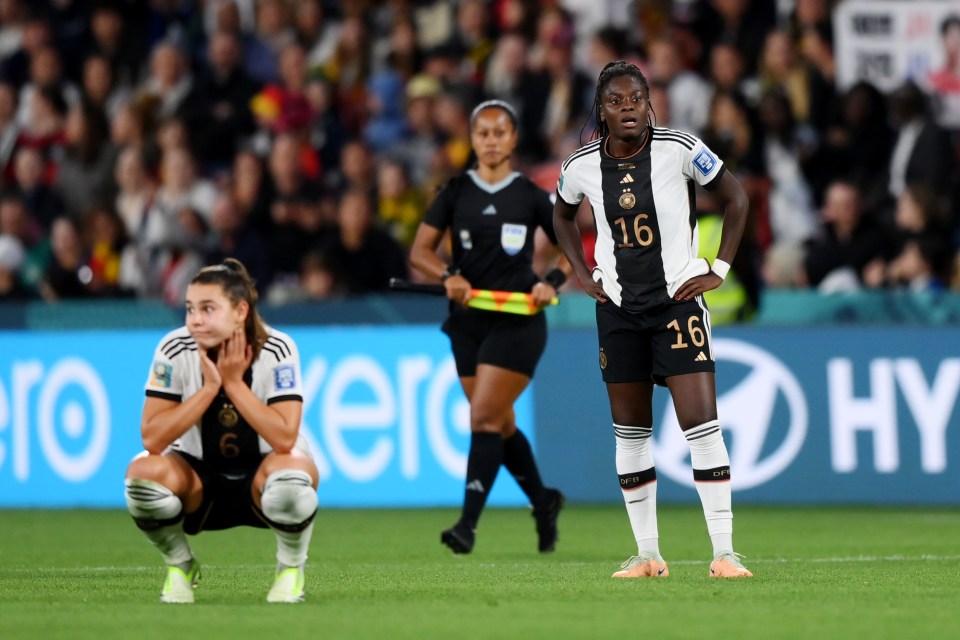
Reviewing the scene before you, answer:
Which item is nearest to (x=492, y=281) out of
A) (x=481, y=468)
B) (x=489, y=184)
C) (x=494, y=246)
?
(x=494, y=246)

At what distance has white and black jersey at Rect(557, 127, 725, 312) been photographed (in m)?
7.10

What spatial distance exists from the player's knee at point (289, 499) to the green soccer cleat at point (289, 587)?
266 millimetres

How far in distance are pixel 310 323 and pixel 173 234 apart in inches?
105

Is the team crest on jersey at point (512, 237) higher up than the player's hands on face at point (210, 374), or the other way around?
the team crest on jersey at point (512, 237)

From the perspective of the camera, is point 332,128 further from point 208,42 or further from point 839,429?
point 839,429

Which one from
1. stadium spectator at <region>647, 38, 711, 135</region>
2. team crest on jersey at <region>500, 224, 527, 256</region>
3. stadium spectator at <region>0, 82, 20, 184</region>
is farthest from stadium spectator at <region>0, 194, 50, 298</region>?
team crest on jersey at <region>500, 224, 527, 256</region>

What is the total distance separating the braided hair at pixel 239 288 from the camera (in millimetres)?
6137

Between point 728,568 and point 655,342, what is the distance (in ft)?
3.20

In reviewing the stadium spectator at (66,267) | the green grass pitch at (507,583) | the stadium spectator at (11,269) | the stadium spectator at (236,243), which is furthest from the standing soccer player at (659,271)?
the stadium spectator at (11,269)

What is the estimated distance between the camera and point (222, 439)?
632 cm

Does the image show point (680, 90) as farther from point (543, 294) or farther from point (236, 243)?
point (543, 294)

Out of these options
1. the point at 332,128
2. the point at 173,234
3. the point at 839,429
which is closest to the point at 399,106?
the point at 332,128

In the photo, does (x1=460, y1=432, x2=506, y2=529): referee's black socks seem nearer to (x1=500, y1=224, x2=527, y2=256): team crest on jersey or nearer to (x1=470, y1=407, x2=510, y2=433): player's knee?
(x1=470, y1=407, x2=510, y2=433): player's knee

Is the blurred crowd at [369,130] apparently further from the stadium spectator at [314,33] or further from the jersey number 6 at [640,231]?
the jersey number 6 at [640,231]
